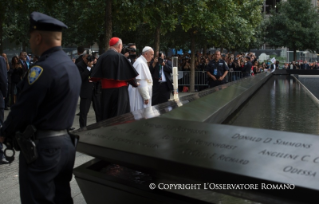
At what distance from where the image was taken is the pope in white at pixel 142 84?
28.0 feet

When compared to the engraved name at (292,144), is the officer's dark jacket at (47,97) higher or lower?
higher

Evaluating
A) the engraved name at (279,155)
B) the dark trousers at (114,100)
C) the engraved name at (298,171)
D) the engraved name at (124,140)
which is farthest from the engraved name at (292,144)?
the dark trousers at (114,100)

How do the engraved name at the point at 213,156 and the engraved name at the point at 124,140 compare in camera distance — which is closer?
the engraved name at the point at 213,156

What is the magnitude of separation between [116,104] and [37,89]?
173 inches

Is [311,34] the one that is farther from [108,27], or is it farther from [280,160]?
[280,160]

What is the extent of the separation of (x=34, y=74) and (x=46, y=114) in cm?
29

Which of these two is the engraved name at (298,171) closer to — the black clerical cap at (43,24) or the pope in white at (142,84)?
the black clerical cap at (43,24)

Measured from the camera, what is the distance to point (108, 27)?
12203mm

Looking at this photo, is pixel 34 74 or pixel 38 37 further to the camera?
pixel 38 37

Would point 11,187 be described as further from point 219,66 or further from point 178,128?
point 219,66

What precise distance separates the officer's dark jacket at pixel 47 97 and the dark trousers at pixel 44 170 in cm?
12

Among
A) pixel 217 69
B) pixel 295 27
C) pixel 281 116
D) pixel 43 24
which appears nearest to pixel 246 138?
pixel 43 24

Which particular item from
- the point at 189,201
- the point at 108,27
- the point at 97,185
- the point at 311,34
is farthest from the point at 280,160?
the point at 311,34

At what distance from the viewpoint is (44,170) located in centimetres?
287
